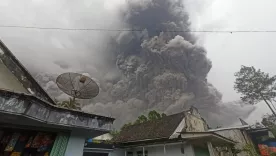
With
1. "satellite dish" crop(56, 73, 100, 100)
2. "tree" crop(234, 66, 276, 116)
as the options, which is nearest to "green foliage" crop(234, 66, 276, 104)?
"tree" crop(234, 66, 276, 116)

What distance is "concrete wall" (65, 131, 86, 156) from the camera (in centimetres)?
511

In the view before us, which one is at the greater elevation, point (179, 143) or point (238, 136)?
point (238, 136)

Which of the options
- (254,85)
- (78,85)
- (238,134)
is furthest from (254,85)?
(78,85)

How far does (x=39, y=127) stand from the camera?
5082 millimetres

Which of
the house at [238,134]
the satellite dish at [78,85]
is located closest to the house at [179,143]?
the house at [238,134]

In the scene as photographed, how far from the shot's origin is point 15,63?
547 centimetres

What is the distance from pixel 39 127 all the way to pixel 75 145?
1271 mm

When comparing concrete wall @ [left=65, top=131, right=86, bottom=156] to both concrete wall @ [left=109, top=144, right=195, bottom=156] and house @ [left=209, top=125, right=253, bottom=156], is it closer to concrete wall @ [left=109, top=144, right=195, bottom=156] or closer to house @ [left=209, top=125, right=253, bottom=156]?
concrete wall @ [left=109, top=144, right=195, bottom=156]

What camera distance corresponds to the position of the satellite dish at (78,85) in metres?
7.58

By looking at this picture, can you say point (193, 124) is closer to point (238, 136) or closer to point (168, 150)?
point (168, 150)

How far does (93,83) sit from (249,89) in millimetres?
30719

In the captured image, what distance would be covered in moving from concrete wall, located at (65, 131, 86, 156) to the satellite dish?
2.35m

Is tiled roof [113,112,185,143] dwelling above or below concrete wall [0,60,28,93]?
above

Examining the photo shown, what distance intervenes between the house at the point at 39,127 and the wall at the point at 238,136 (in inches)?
655
